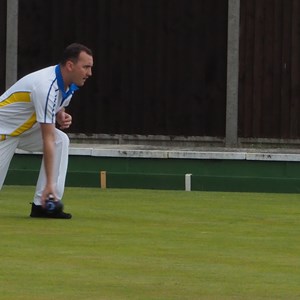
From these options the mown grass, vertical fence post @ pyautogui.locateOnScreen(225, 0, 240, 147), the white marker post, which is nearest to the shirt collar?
the mown grass

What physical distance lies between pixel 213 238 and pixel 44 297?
284 cm

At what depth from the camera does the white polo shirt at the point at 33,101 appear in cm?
1020

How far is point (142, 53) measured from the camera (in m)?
17.2

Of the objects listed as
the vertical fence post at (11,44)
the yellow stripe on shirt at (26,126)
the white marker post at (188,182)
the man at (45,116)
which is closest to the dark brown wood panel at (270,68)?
the white marker post at (188,182)

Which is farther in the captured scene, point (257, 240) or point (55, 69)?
point (55, 69)

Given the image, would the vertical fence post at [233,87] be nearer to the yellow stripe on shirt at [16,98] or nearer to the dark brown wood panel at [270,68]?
the dark brown wood panel at [270,68]

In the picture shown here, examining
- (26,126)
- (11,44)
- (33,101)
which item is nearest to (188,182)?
(11,44)

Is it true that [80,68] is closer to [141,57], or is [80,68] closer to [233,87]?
[233,87]

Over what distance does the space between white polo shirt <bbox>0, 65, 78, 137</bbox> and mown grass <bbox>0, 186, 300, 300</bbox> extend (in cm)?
70

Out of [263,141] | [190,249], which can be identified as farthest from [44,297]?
[263,141]

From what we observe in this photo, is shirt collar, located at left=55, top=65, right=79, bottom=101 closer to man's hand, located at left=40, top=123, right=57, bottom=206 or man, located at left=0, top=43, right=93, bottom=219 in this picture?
man, located at left=0, top=43, right=93, bottom=219

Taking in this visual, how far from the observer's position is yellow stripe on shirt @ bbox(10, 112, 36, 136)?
10.5 meters

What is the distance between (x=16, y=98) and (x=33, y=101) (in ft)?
0.75

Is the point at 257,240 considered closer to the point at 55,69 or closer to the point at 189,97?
the point at 55,69
